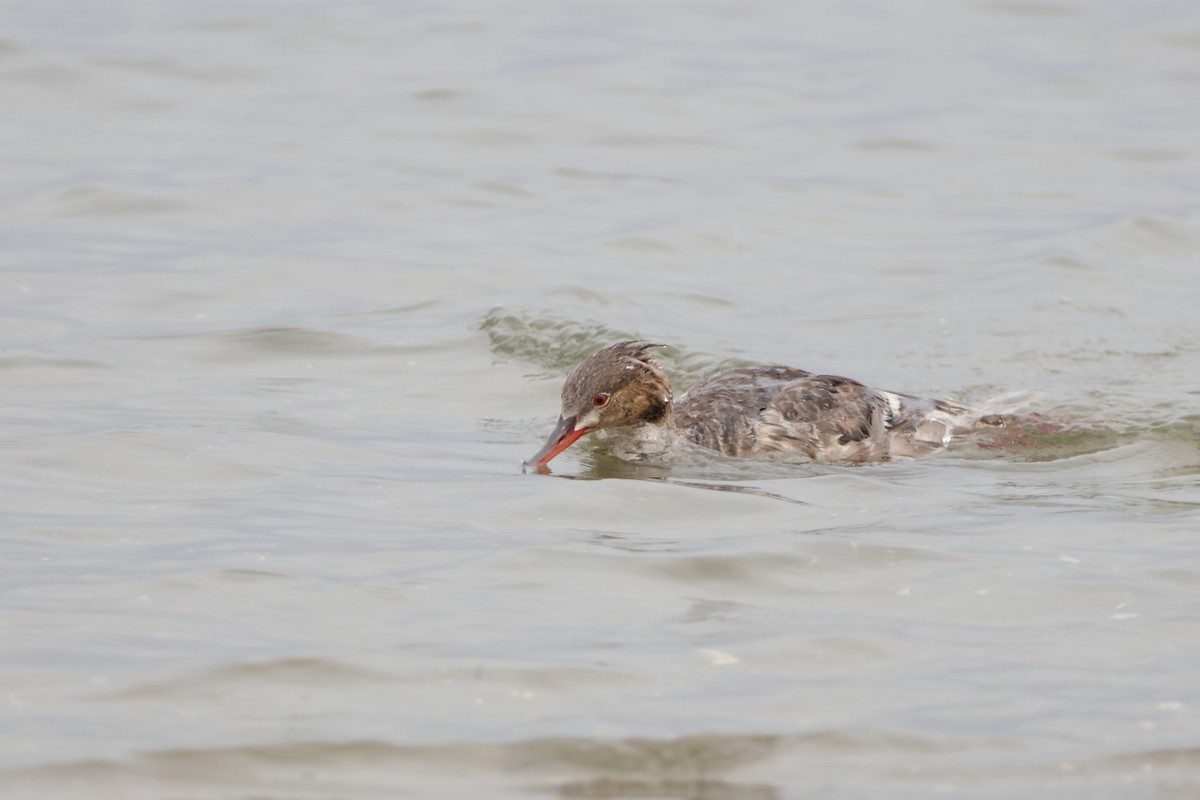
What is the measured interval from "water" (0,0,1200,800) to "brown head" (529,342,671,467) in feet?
0.84

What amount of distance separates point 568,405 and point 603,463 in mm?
466

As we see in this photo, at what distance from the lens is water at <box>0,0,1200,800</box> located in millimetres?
5699

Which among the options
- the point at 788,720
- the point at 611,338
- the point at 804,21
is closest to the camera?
the point at 788,720

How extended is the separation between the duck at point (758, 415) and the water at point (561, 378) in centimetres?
31

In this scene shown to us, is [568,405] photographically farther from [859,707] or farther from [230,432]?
[859,707]

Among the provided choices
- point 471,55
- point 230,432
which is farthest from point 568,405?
point 471,55

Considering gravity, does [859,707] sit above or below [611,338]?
above

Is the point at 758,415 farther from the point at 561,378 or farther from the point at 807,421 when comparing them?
the point at 561,378

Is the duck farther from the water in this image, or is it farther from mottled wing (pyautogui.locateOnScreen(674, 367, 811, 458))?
the water

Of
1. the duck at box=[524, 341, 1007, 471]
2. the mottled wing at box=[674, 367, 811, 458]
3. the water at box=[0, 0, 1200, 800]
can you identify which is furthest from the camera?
the mottled wing at box=[674, 367, 811, 458]

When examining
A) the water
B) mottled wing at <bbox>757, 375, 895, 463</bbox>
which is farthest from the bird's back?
the water

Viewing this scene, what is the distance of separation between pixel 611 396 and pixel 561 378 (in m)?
2.06

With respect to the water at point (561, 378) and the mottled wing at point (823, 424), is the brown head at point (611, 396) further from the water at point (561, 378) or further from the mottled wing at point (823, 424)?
the mottled wing at point (823, 424)

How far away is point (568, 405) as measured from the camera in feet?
30.7
